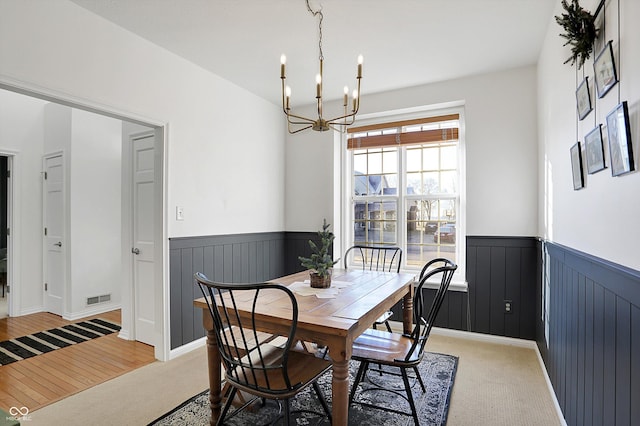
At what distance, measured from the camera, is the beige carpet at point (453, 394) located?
208 centimetres

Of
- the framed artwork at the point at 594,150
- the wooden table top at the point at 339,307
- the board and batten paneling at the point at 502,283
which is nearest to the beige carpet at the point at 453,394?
the board and batten paneling at the point at 502,283

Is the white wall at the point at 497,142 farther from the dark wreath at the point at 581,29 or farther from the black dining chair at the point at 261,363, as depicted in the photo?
the black dining chair at the point at 261,363

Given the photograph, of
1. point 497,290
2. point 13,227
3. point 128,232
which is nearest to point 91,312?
point 13,227

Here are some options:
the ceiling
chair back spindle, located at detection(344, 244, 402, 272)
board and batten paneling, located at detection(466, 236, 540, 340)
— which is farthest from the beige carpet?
the ceiling

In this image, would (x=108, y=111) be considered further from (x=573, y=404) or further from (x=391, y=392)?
(x=573, y=404)

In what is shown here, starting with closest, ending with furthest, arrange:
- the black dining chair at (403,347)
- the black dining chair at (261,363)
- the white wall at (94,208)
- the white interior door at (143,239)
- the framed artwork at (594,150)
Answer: the framed artwork at (594,150), the black dining chair at (261,363), the black dining chair at (403,347), the white interior door at (143,239), the white wall at (94,208)

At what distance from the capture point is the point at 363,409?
2145 mm

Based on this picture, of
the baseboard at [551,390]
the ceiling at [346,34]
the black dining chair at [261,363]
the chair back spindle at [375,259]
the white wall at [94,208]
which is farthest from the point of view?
the white wall at [94,208]

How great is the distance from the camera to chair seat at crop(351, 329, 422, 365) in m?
1.88

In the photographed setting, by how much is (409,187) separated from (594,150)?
2510 millimetres

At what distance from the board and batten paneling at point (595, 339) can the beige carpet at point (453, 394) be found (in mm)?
224

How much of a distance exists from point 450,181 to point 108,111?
3252mm

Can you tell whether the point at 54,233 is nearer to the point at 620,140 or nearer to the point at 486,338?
the point at 486,338

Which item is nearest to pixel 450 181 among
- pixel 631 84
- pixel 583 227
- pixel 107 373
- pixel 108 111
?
pixel 583 227
